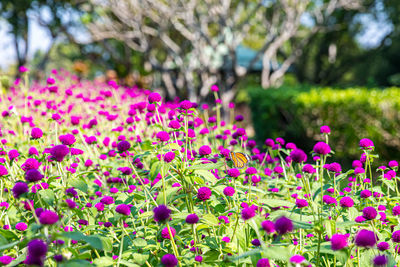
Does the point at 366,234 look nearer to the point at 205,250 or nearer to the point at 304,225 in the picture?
the point at 304,225

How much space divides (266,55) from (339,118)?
7712 mm

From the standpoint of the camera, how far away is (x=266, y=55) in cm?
1465

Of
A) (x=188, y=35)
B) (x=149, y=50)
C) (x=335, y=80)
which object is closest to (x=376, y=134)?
(x=188, y=35)

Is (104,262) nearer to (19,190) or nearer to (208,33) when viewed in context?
(19,190)

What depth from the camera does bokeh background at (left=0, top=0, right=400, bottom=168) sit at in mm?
7402

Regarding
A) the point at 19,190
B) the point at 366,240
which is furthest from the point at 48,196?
the point at 366,240

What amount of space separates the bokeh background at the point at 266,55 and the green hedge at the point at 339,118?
21 mm

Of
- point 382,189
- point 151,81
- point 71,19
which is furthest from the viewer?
point 151,81

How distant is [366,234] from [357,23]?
19368mm

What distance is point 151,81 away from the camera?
20.5 m

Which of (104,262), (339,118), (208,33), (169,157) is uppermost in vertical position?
(208,33)

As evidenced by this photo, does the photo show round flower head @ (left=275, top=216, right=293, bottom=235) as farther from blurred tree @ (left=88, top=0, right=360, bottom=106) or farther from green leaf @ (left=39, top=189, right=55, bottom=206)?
blurred tree @ (left=88, top=0, right=360, bottom=106)

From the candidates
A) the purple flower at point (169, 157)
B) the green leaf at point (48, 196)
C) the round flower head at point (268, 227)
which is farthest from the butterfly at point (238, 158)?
the green leaf at point (48, 196)

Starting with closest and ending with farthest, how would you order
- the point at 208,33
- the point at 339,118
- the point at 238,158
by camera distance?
1. the point at 238,158
2. the point at 339,118
3. the point at 208,33
